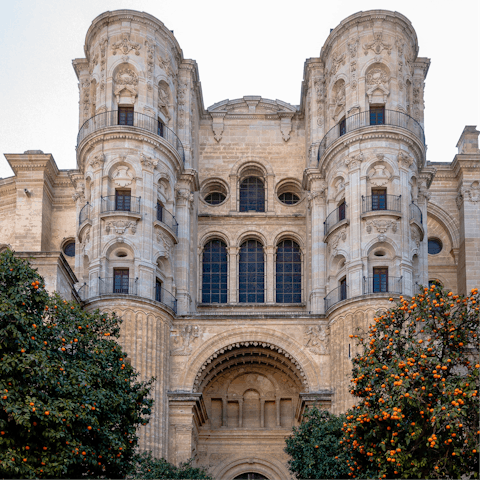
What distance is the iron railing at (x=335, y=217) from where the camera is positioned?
3919 centimetres

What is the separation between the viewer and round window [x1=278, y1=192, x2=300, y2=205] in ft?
146

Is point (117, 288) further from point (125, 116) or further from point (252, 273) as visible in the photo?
point (252, 273)

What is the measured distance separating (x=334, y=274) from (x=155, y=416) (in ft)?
28.9

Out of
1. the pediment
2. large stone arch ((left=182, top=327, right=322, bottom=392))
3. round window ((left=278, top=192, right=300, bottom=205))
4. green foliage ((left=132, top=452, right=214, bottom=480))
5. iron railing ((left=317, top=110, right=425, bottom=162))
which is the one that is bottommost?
green foliage ((left=132, top=452, right=214, bottom=480))

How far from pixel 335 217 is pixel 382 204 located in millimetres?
2069

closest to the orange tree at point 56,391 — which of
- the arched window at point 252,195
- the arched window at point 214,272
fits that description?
the arched window at point 214,272

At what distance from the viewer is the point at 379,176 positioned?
38.6m

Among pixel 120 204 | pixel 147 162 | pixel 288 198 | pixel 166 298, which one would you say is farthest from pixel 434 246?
pixel 120 204

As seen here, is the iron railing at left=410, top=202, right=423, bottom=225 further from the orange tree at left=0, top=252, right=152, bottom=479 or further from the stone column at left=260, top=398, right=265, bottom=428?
the orange tree at left=0, top=252, right=152, bottom=479

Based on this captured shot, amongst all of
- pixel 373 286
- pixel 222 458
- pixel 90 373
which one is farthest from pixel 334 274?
pixel 90 373

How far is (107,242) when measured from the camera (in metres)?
37.8

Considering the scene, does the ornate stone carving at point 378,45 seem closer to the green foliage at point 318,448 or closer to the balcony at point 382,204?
the balcony at point 382,204

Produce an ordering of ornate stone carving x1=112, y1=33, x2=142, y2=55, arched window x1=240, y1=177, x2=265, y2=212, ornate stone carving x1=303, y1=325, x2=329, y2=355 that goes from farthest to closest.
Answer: arched window x1=240, y1=177, x2=265, y2=212, ornate stone carving x1=112, y1=33, x2=142, y2=55, ornate stone carving x1=303, y1=325, x2=329, y2=355

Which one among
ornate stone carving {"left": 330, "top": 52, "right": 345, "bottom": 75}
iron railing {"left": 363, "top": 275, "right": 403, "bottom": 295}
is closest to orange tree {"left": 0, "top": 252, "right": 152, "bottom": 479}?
iron railing {"left": 363, "top": 275, "right": 403, "bottom": 295}
